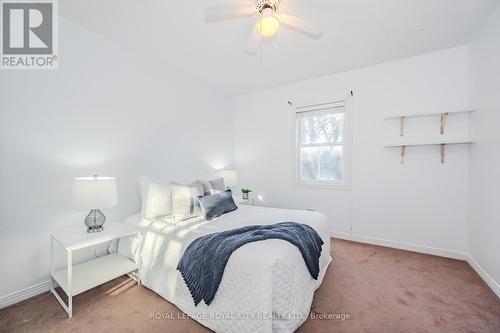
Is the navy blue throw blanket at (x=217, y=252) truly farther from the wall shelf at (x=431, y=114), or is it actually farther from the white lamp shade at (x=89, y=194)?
the wall shelf at (x=431, y=114)

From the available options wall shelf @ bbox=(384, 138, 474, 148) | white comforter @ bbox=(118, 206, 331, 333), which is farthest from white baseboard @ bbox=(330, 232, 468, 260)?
white comforter @ bbox=(118, 206, 331, 333)

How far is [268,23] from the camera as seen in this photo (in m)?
1.70

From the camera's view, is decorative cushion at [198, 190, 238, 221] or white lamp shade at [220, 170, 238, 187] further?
white lamp shade at [220, 170, 238, 187]

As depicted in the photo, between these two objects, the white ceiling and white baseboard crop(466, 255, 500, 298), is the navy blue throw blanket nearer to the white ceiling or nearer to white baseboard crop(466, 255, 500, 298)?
white baseboard crop(466, 255, 500, 298)

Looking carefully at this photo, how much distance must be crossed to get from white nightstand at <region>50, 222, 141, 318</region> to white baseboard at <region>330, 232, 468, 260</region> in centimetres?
289

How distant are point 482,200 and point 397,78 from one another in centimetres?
177

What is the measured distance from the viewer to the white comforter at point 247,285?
1406 mm

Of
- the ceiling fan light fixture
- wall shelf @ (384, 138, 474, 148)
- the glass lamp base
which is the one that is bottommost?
the glass lamp base

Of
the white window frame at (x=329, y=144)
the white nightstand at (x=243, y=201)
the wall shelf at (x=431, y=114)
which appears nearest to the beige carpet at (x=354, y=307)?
the white window frame at (x=329, y=144)

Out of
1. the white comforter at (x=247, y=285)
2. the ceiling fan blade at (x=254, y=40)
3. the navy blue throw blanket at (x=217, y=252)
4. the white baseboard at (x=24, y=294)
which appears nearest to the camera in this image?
the white comforter at (x=247, y=285)

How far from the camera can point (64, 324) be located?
64.3 inches

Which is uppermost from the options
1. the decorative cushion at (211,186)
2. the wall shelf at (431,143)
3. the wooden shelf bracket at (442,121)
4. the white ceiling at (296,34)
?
the white ceiling at (296,34)

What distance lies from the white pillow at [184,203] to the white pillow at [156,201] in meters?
0.07

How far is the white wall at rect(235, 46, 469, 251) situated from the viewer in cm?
271
